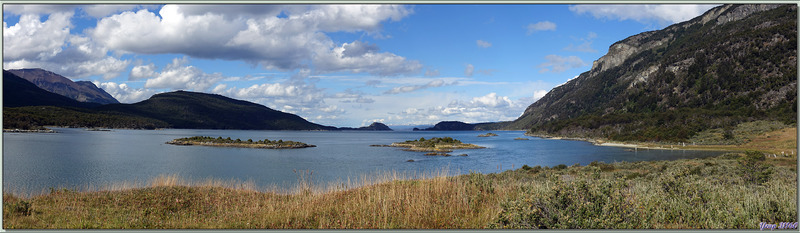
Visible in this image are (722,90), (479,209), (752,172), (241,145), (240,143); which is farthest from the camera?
(722,90)

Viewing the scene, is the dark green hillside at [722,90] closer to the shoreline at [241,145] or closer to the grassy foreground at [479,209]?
the shoreline at [241,145]

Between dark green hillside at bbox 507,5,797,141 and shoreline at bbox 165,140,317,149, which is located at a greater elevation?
dark green hillside at bbox 507,5,797,141

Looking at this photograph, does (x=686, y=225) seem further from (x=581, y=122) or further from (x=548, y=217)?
(x=581, y=122)

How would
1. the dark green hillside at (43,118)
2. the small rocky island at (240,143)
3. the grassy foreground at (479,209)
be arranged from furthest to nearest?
1. the dark green hillside at (43,118)
2. the small rocky island at (240,143)
3. the grassy foreground at (479,209)

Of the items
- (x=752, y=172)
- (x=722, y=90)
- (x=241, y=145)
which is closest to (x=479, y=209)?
(x=752, y=172)

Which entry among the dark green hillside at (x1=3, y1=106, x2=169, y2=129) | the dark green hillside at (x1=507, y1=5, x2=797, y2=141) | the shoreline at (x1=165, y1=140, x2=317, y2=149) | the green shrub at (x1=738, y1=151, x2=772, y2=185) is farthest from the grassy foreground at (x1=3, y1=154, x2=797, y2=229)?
the dark green hillside at (x1=3, y1=106, x2=169, y2=129)

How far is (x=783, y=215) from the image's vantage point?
8398 mm

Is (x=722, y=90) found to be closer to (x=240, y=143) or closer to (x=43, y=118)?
(x=240, y=143)

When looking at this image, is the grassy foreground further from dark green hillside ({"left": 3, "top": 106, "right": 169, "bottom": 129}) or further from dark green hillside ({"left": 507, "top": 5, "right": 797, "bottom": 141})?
dark green hillside ({"left": 3, "top": 106, "right": 169, "bottom": 129})

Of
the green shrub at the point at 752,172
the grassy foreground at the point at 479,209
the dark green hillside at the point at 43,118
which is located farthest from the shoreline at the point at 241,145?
the green shrub at the point at 752,172

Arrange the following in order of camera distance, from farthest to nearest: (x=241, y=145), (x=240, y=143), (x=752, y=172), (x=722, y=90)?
(x=722, y=90) → (x=240, y=143) → (x=241, y=145) → (x=752, y=172)

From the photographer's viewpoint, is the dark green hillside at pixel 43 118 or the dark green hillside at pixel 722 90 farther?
the dark green hillside at pixel 43 118

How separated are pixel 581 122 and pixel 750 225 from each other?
626ft

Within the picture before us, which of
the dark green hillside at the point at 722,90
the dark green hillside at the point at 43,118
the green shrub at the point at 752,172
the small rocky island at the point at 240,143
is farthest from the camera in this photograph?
the dark green hillside at the point at 43,118
